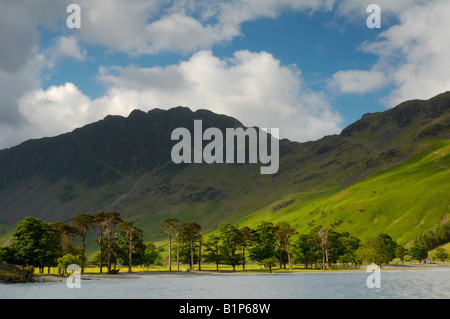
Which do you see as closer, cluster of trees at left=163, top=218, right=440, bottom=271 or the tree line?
the tree line

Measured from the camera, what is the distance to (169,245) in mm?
152750

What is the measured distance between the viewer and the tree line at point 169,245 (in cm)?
12781

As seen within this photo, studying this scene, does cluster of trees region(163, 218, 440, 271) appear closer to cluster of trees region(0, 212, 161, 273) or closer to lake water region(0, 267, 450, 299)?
cluster of trees region(0, 212, 161, 273)

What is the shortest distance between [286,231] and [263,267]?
22.2m

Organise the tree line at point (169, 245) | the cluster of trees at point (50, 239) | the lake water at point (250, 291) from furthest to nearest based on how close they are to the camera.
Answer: the tree line at point (169, 245) < the cluster of trees at point (50, 239) < the lake water at point (250, 291)

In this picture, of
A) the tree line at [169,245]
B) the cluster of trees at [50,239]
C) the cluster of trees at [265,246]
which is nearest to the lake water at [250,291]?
the cluster of trees at [50,239]

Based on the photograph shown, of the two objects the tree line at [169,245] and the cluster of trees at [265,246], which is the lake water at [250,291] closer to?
the tree line at [169,245]

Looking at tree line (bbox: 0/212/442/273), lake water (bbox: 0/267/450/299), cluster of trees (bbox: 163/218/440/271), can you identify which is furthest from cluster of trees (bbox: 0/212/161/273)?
cluster of trees (bbox: 163/218/440/271)

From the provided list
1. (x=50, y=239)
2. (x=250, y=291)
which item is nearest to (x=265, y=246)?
(x=50, y=239)

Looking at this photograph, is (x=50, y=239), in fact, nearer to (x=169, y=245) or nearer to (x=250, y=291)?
(x=169, y=245)

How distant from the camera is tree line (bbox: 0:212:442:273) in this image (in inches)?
5032

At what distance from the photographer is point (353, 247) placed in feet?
631

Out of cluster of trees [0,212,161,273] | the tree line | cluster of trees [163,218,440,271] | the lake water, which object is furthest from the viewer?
cluster of trees [163,218,440,271]
